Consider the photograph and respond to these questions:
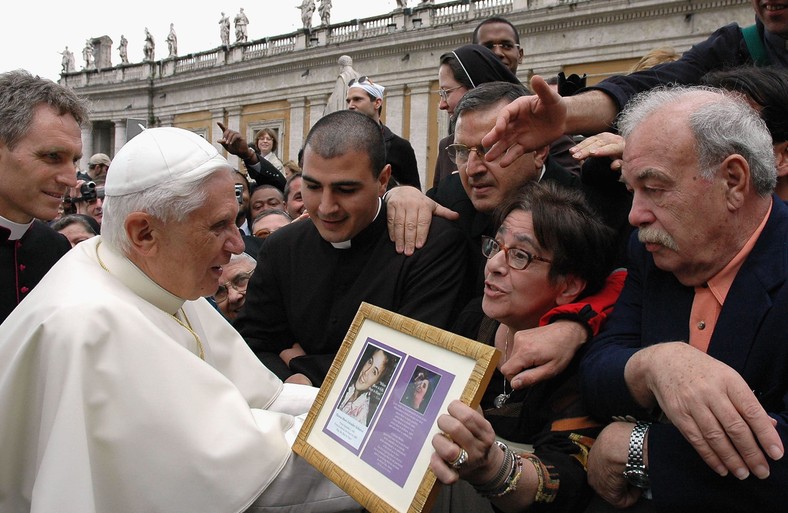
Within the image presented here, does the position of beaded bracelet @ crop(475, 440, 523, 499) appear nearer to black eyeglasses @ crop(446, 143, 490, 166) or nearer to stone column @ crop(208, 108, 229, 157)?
black eyeglasses @ crop(446, 143, 490, 166)

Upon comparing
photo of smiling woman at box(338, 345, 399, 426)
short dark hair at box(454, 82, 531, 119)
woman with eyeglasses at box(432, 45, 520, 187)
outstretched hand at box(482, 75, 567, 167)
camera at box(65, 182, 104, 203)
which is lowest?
photo of smiling woman at box(338, 345, 399, 426)

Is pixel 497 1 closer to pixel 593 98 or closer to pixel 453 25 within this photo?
pixel 453 25

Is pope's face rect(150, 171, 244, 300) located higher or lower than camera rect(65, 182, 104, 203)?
higher

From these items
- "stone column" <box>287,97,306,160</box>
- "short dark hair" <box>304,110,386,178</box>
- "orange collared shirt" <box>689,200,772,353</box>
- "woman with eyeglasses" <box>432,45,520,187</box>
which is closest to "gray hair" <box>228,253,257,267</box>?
"short dark hair" <box>304,110,386,178</box>

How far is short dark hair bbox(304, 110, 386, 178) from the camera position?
335 cm

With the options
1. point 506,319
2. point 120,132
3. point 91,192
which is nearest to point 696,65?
point 506,319

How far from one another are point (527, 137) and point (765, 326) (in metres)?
1.26

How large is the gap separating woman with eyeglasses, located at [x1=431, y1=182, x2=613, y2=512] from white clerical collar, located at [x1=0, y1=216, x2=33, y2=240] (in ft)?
7.82

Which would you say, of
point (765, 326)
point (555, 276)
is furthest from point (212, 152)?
point (765, 326)

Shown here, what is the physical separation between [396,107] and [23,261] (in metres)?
22.3

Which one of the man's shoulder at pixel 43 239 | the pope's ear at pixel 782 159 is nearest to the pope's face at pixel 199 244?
the man's shoulder at pixel 43 239

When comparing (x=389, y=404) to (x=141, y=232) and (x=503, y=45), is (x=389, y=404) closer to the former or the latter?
(x=141, y=232)

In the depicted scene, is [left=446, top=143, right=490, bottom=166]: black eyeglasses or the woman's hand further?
[left=446, top=143, right=490, bottom=166]: black eyeglasses

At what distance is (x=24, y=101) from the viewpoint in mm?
3363
